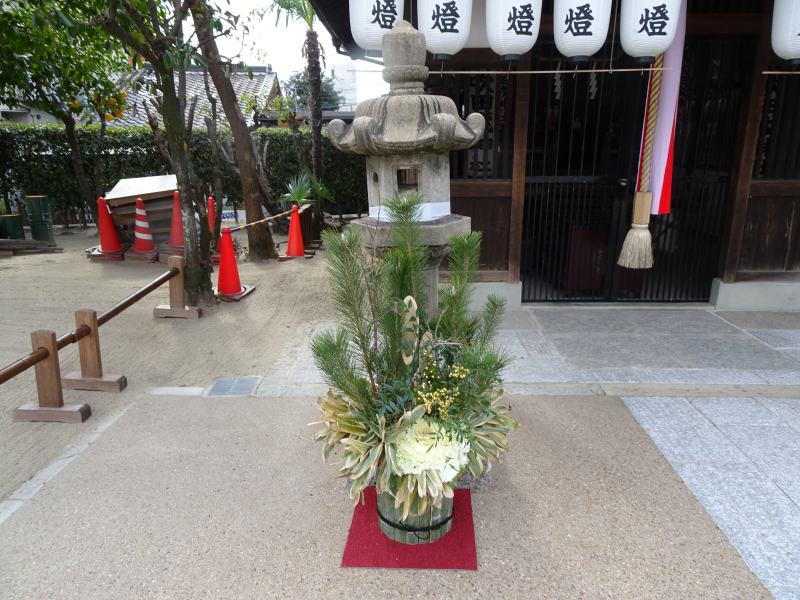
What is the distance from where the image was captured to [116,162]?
1255cm

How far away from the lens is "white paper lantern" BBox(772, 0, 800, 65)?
4.68 m

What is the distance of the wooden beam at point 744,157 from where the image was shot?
18.5 ft

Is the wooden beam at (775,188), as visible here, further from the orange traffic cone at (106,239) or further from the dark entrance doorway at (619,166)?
the orange traffic cone at (106,239)

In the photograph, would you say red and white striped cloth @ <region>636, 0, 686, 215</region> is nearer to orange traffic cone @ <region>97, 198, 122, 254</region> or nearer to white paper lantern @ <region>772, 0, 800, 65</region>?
white paper lantern @ <region>772, 0, 800, 65</region>

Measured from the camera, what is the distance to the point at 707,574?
256 cm

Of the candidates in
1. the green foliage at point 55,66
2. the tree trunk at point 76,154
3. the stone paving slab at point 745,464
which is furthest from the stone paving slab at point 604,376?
the tree trunk at point 76,154

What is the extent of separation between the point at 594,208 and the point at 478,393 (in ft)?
17.2

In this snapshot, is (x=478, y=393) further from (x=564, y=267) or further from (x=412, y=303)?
(x=564, y=267)

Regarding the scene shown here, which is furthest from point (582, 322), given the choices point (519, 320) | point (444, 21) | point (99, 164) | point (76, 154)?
point (76, 154)

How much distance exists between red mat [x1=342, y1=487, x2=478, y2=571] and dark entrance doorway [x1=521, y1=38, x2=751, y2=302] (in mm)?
4387

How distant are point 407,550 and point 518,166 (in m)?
4.65

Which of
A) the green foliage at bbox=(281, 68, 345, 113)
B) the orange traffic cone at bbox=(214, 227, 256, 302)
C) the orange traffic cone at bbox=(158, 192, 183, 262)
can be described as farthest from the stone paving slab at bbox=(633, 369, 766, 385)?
the green foliage at bbox=(281, 68, 345, 113)

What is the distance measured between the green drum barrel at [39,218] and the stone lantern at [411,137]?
960 cm

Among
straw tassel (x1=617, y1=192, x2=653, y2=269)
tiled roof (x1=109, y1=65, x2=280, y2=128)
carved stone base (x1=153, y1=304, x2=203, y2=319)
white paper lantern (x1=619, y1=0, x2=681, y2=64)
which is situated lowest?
carved stone base (x1=153, y1=304, x2=203, y2=319)
